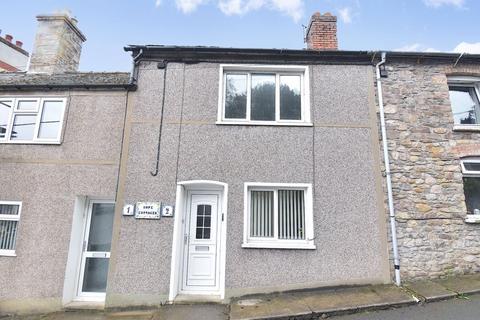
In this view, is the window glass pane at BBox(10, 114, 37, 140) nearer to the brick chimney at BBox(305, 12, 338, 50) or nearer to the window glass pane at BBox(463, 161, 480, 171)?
the brick chimney at BBox(305, 12, 338, 50)

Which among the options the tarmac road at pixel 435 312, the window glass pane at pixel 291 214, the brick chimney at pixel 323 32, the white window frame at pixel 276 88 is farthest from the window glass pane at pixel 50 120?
the tarmac road at pixel 435 312

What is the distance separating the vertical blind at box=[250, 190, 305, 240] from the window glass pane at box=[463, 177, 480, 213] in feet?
12.7

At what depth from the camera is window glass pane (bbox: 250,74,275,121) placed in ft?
22.4

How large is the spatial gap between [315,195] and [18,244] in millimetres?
6766

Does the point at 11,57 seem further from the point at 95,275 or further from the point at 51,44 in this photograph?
the point at 95,275

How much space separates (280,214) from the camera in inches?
247

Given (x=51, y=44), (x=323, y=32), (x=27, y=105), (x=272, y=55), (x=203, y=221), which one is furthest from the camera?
(x=51, y=44)

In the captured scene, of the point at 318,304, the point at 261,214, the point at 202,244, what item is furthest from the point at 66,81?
the point at 318,304

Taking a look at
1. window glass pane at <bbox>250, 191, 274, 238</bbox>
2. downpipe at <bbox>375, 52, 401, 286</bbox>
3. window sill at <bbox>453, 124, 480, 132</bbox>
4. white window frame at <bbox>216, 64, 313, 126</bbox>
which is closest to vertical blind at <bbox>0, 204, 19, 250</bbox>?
white window frame at <bbox>216, 64, 313, 126</bbox>

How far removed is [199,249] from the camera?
20.9 feet

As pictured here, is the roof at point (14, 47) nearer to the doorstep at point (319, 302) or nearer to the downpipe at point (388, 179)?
the doorstep at point (319, 302)

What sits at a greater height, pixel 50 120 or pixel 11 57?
pixel 11 57

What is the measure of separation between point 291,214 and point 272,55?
391 centimetres

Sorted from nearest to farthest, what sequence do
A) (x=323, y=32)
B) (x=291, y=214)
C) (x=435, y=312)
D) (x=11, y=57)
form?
1. (x=435, y=312)
2. (x=291, y=214)
3. (x=323, y=32)
4. (x=11, y=57)
